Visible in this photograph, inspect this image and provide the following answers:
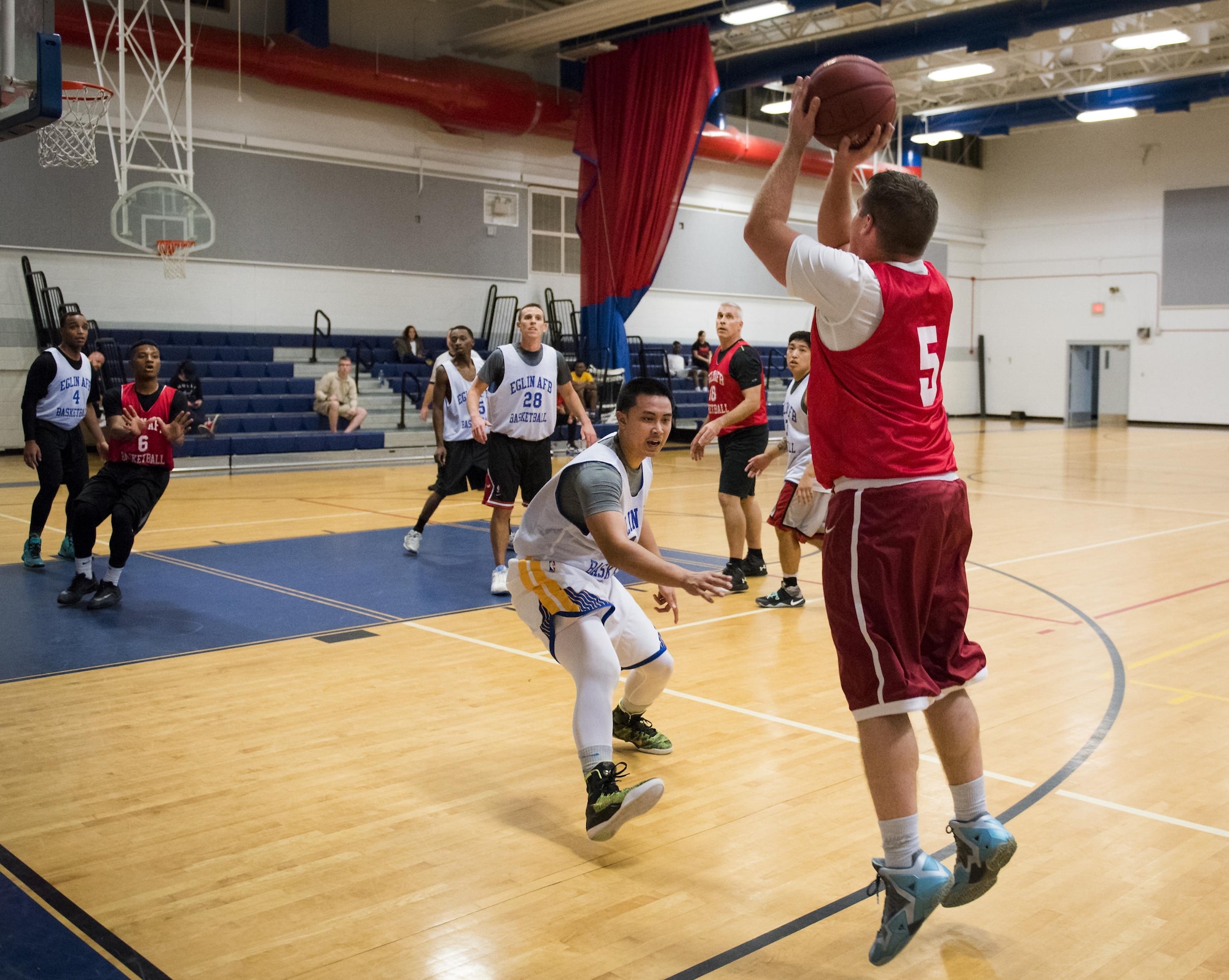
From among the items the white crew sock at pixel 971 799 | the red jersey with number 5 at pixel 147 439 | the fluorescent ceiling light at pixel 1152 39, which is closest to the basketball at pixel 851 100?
the white crew sock at pixel 971 799

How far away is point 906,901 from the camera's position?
2615mm

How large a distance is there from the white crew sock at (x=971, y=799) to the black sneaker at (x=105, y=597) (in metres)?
5.03

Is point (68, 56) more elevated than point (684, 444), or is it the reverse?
point (68, 56)

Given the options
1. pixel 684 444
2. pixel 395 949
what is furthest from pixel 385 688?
pixel 684 444

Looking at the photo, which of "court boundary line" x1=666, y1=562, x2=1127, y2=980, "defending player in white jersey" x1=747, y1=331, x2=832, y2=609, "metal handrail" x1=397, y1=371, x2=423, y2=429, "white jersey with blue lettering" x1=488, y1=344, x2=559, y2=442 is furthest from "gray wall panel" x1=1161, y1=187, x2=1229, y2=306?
"white jersey with blue lettering" x1=488, y1=344, x2=559, y2=442

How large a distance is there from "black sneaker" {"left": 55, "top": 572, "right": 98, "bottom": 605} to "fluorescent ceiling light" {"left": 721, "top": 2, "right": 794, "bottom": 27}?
13.5 metres

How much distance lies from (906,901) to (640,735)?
1603mm

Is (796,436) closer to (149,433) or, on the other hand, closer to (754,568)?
(754,568)

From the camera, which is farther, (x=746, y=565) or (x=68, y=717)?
(x=746, y=565)

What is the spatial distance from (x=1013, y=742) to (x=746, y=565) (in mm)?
3349

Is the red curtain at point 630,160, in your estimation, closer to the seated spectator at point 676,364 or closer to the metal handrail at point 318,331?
the seated spectator at point 676,364

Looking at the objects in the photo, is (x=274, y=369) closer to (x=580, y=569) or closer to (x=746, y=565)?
(x=746, y=565)

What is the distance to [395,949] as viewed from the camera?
2652 mm

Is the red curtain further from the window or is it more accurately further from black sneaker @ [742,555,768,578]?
black sneaker @ [742,555,768,578]
